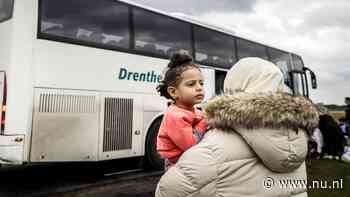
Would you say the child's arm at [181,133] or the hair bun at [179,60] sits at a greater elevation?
the hair bun at [179,60]

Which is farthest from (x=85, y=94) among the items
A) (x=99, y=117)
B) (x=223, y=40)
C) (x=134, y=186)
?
(x=223, y=40)

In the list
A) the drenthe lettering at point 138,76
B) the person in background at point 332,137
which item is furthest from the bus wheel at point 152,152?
the person in background at point 332,137

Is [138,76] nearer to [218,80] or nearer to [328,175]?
[218,80]

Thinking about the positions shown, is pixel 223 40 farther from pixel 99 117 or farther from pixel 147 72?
pixel 99 117

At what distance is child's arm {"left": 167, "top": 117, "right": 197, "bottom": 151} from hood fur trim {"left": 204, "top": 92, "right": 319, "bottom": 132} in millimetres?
578

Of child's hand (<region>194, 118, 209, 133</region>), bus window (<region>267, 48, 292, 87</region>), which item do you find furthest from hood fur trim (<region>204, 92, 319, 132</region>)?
bus window (<region>267, 48, 292, 87</region>)

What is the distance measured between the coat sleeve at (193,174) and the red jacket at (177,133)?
0.66 m

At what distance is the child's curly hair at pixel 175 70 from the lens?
7.36 feet

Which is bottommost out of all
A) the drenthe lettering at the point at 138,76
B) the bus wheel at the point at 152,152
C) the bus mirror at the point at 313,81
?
the bus wheel at the point at 152,152

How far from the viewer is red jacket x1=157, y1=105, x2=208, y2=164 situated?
6.15ft

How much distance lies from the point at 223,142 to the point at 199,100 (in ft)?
3.40

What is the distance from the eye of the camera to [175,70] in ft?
7.44

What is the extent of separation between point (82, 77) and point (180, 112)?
149 inches

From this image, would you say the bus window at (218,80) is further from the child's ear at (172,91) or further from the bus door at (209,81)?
the child's ear at (172,91)
